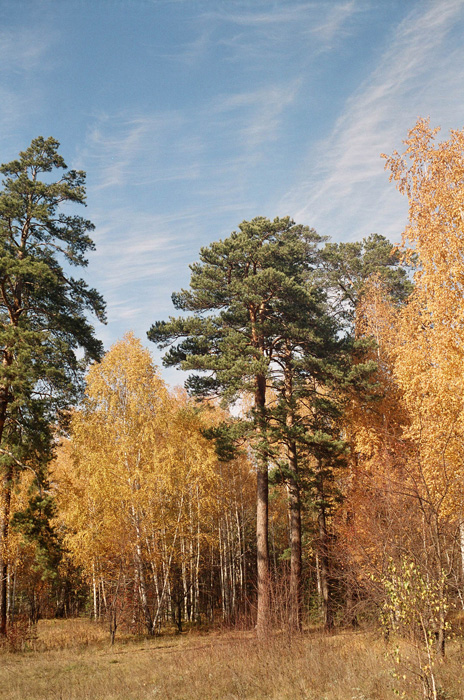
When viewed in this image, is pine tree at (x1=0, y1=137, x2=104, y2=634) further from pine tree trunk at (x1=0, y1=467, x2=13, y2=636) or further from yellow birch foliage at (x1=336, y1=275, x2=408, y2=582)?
yellow birch foliage at (x1=336, y1=275, x2=408, y2=582)

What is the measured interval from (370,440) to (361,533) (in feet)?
9.60

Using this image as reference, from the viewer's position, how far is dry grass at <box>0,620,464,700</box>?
7.39 meters

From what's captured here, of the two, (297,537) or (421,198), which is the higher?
(421,198)

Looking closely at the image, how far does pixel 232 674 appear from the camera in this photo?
8.66 metres

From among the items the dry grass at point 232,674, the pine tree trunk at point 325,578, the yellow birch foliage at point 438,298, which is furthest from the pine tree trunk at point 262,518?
the yellow birch foliage at point 438,298

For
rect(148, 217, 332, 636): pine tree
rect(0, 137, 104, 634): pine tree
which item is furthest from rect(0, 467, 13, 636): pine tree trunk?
rect(148, 217, 332, 636): pine tree

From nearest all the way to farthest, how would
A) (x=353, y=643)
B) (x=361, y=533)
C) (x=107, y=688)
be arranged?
(x=107, y=688) → (x=353, y=643) → (x=361, y=533)

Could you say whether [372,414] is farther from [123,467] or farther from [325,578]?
[123,467]

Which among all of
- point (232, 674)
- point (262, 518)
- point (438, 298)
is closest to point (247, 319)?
point (262, 518)

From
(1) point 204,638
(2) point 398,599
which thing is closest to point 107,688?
(2) point 398,599

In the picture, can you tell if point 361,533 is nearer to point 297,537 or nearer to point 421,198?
point 297,537

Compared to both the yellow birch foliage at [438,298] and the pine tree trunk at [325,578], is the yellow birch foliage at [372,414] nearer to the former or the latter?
the pine tree trunk at [325,578]

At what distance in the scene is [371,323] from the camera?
18406 mm

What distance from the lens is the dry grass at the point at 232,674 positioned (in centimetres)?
739
